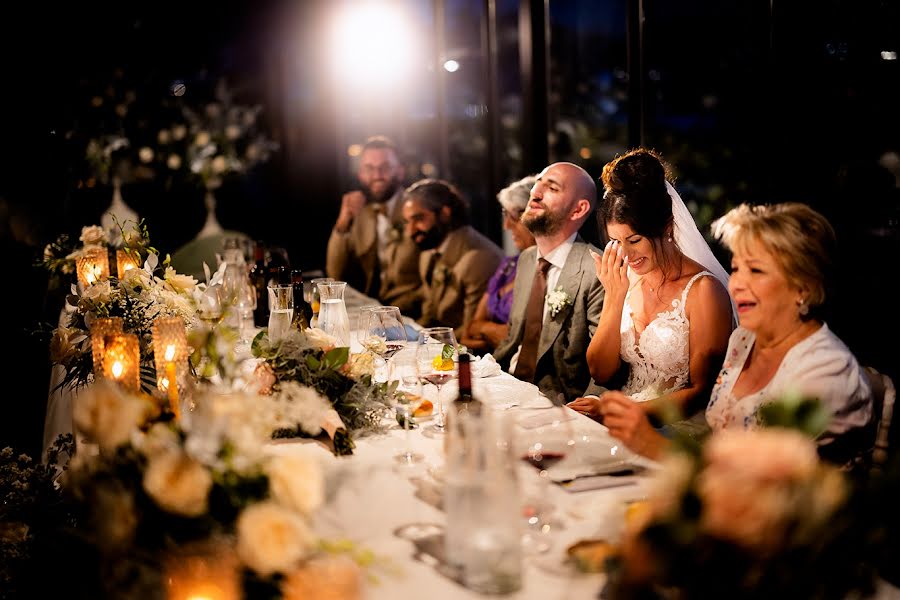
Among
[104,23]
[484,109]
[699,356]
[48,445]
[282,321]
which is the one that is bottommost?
[48,445]

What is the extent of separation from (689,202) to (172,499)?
3.28 metres

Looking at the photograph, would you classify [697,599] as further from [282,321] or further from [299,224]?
[299,224]

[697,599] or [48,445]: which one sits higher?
[697,599]

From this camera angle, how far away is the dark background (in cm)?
273

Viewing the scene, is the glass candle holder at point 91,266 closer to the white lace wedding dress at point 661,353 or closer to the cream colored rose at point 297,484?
the white lace wedding dress at point 661,353

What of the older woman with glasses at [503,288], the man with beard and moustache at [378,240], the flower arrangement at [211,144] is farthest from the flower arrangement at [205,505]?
the flower arrangement at [211,144]

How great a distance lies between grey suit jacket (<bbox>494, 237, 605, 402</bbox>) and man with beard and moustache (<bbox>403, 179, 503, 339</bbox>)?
1102 mm

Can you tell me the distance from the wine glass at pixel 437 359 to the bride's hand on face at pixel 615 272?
85 cm

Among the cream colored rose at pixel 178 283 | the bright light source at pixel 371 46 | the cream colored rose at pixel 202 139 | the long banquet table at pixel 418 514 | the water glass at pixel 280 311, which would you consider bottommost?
the long banquet table at pixel 418 514

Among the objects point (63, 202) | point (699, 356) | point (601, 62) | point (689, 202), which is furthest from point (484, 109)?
point (699, 356)

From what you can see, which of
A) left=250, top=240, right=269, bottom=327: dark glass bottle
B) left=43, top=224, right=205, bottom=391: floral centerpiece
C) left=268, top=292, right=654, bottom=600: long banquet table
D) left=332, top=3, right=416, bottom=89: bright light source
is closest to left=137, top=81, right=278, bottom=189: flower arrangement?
left=332, top=3, right=416, bottom=89: bright light source

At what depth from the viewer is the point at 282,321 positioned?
252 centimetres

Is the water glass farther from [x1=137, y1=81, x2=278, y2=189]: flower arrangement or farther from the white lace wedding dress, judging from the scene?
[x1=137, y1=81, x2=278, y2=189]: flower arrangement

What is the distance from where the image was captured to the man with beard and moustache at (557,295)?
3.19 metres
